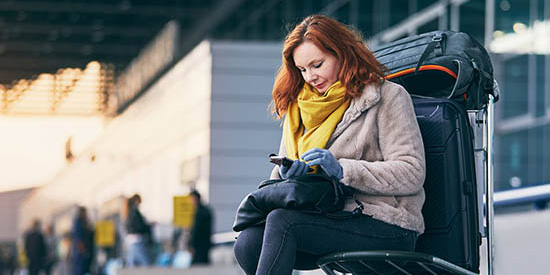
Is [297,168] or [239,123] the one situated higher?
[239,123]

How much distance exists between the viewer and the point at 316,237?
3291 millimetres

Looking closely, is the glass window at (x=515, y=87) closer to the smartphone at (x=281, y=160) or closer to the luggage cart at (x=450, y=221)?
the luggage cart at (x=450, y=221)

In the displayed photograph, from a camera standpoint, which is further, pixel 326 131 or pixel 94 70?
pixel 94 70

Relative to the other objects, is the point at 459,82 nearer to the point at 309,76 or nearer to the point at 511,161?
the point at 309,76

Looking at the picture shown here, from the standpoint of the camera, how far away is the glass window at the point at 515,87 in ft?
43.7

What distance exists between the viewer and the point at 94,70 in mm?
Result: 50156

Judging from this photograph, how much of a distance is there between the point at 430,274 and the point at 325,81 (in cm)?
73

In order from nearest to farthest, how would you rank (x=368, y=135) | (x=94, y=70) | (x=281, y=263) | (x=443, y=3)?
(x=281, y=263)
(x=368, y=135)
(x=443, y=3)
(x=94, y=70)

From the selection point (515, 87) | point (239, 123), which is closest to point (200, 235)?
point (515, 87)

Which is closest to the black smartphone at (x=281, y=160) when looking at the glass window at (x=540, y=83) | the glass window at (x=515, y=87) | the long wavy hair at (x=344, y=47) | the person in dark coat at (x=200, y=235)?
the long wavy hair at (x=344, y=47)

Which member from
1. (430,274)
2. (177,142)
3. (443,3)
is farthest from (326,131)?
(177,142)

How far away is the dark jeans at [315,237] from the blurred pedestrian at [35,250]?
2155cm

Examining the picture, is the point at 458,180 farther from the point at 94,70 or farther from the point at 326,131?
the point at 94,70

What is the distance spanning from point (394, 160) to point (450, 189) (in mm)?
241
